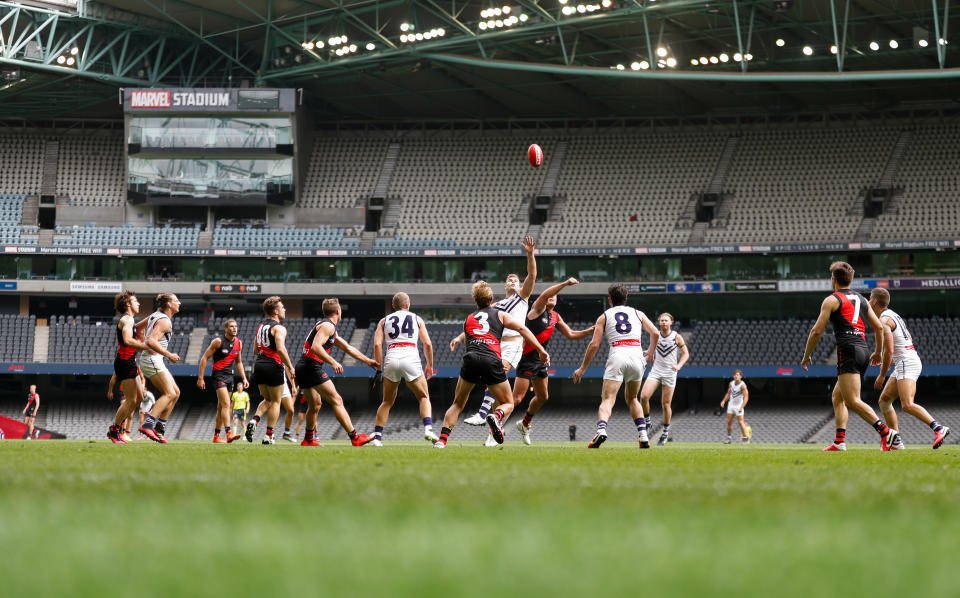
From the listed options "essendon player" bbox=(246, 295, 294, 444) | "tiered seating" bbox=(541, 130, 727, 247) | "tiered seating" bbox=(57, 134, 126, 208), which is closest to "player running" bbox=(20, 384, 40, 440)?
"tiered seating" bbox=(57, 134, 126, 208)

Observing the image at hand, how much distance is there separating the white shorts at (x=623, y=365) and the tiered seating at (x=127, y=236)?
40.0 meters

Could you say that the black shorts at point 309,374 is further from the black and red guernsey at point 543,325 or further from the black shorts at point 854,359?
the black shorts at point 854,359

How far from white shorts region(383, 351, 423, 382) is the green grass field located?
802cm

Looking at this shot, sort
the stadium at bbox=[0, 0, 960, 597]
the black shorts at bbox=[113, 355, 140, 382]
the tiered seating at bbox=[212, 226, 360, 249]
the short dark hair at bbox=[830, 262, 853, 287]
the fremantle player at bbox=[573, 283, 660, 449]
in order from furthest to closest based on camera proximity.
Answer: the tiered seating at bbox=[212, 226, 360, 249] < the stadium at bbox=[0, 0, 960, 597] < the black shorts at bbox=[113, 355, 140, 382] < the fremantle player at bbox=[573, 283, 660, 449] < the short dark hair at bbox=[830, 262, 853, 287]

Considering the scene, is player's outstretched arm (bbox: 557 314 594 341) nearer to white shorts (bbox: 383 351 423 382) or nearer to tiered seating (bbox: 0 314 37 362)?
white shorts (bbox: 383 351 423 382)

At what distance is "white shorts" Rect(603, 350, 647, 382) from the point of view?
15.0 metres

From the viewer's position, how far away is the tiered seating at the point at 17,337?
152 feet

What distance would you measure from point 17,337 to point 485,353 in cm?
4023

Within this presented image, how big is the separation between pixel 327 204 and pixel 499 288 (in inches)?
457

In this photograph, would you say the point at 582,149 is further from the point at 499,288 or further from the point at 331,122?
the point at 331,122

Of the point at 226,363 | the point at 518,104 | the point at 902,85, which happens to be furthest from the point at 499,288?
the point at 226,363

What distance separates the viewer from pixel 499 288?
49375 millimetres

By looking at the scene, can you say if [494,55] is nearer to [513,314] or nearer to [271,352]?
[271,352]

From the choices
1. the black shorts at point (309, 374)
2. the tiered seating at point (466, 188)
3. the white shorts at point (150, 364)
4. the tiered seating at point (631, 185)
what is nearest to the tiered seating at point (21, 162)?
the tiered seating at point (466, 188)
